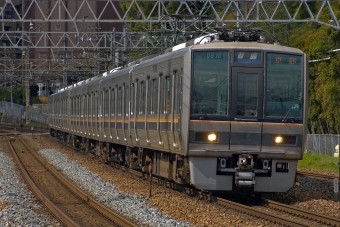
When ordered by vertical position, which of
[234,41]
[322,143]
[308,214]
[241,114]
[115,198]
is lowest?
[115,198]

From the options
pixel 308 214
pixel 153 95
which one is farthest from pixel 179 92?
pixel 308 214

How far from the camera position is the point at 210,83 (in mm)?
12406

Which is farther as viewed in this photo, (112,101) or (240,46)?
(112,101)

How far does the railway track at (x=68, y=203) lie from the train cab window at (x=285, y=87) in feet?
11.1

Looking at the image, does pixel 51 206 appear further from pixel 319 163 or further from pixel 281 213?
pixel 319 163

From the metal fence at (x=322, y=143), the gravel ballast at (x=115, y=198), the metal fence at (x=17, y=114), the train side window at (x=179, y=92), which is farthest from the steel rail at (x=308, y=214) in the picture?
the metal fence at (x=17, y=114)

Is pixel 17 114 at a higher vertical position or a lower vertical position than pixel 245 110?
lower

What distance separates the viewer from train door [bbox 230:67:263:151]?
12.3m

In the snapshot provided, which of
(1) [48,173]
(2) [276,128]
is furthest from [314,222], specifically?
(1) [48,173]

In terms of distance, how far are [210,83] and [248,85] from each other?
2.14ft

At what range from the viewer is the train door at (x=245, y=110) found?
12.3m

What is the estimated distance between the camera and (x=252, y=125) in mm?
12312

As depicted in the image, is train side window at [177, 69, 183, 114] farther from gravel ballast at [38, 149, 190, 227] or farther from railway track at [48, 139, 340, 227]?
gravel ballast at [38, 149, 190, 227]

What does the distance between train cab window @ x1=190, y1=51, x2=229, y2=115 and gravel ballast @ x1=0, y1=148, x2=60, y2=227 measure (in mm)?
3153
